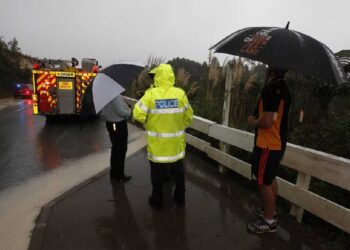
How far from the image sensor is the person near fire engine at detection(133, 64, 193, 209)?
13.1 ft

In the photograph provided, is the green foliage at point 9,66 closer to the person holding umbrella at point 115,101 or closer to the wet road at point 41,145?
the wet road at point 41,145

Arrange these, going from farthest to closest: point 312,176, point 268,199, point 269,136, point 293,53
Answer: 1. point 312,176
2. point 268,199
3. point 269,136
4. point 293,53

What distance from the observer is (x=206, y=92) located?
905cm

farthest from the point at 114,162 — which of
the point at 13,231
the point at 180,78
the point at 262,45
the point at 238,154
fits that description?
the point at 180,78

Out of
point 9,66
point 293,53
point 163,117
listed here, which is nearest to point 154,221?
point 163,117

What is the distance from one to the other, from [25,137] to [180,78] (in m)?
5.19

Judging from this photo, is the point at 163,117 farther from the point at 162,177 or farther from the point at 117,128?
the point at 117,128

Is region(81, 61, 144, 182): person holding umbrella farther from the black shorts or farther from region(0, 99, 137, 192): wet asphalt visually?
the black shorts

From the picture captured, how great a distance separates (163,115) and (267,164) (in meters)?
1.35

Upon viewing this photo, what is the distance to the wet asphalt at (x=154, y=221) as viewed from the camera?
3.57 metres

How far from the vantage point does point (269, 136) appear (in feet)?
11.7

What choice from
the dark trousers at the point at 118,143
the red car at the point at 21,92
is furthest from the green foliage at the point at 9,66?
the dark trousers at the point at 118,143

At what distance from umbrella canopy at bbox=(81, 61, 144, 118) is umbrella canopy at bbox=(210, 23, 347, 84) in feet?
5.92

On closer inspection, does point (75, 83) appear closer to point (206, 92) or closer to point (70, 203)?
point (206, 92)
